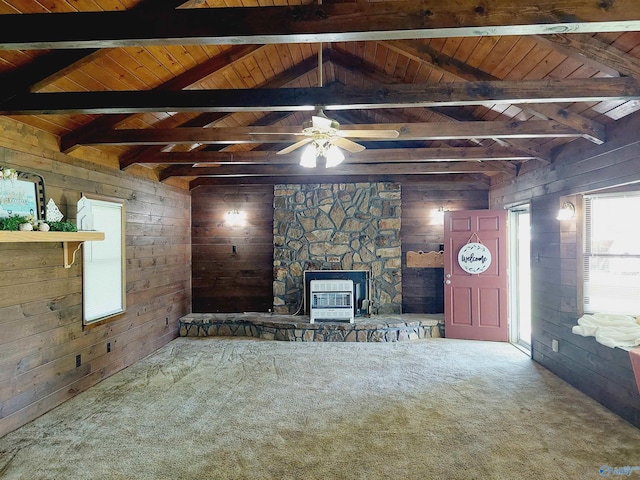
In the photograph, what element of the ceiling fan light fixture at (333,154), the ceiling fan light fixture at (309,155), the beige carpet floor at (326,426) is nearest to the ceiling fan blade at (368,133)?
the ceiling fan light fixture at (333,154)

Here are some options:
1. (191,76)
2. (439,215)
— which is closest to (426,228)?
(439,215)

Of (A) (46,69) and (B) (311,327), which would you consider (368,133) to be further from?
(B) (311,327)

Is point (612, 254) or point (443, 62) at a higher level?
point (443, 62)

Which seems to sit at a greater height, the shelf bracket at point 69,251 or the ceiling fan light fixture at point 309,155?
the ceiling fan light fixture at point 309,155

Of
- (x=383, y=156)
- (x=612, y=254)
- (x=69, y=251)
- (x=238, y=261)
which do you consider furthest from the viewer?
(x=238, y=261)

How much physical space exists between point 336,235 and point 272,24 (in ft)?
15.5

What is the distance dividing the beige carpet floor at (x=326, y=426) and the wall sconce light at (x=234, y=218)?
271cm

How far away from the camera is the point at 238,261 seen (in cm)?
663

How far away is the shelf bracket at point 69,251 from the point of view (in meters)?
3.44

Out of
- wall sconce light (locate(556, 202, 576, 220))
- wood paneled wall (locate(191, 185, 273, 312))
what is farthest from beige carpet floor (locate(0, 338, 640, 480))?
wood paneled wall (locate(191, 185, 273, 312))

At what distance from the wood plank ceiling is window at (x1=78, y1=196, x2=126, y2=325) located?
0.60 metres

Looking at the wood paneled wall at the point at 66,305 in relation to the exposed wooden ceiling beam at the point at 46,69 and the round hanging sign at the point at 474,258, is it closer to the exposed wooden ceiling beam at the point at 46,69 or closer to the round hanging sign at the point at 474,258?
the exposed wooden ceiling beam at the point at 46,69

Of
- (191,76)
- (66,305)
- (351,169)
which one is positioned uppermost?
(191,76)

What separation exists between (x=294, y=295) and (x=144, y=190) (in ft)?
9.58
